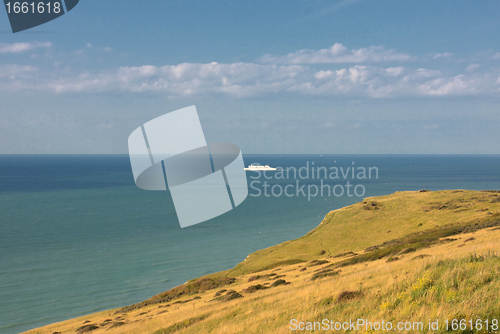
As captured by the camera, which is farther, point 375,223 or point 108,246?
point 108,246

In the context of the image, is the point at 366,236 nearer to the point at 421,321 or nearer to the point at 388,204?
the point at 388,204

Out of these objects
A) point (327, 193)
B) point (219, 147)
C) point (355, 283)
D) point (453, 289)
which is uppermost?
point (219, 147)

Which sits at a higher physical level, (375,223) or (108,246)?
(108,246)

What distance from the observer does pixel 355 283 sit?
1214 centimetres

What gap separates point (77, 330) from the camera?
19.7 meters

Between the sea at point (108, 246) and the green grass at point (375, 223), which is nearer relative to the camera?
the sea at point (108, 246)

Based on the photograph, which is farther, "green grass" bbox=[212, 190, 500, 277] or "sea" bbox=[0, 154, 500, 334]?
"green grass" bbox=[212, 190, 500, 277]

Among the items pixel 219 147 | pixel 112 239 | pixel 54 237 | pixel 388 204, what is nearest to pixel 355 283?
pixel 219 147

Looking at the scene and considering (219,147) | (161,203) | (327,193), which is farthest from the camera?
(327,193)

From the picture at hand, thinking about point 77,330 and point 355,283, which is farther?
point 77,330

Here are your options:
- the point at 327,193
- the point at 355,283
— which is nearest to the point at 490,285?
the point at 355,283

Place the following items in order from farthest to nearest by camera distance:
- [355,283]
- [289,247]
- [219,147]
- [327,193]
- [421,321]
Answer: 1. [327,193]
2. [289,247]
3. [219,147]
4. [355,283]
5. [421,321]

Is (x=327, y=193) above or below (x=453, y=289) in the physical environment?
below

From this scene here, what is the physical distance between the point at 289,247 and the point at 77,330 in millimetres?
26681
